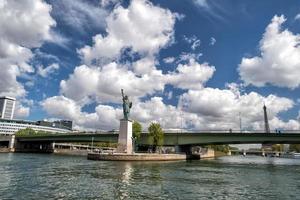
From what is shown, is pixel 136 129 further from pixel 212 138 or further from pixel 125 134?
pixel 212 138

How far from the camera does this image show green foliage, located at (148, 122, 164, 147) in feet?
381

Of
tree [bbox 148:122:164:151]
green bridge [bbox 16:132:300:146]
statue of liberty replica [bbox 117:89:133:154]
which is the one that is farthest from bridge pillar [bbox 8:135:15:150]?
statue of liberty replica [bbox 117:89:133:154]

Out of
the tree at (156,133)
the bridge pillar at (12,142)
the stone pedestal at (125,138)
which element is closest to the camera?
the stone pedestal at (125,138)

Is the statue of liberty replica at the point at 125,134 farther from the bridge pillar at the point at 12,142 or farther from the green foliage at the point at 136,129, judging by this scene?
the bridge pillar at the point at 12,142

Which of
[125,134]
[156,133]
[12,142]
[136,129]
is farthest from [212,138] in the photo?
[12,142]

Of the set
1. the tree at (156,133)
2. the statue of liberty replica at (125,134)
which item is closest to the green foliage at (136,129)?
the tree at (156,133)

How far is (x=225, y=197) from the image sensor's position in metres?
31.4

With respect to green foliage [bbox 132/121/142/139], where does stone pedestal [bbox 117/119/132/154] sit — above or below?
below

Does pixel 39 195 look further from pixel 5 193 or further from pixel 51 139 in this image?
pixel 51 139

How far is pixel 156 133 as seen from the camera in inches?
4567

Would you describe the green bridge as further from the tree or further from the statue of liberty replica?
the statue of liberty replica

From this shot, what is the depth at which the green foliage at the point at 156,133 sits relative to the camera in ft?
381

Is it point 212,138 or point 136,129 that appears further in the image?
point 136,129

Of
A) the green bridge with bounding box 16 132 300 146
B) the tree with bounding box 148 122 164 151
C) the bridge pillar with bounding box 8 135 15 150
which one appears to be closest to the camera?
the green bridge with bounding box 16 132 300 146
